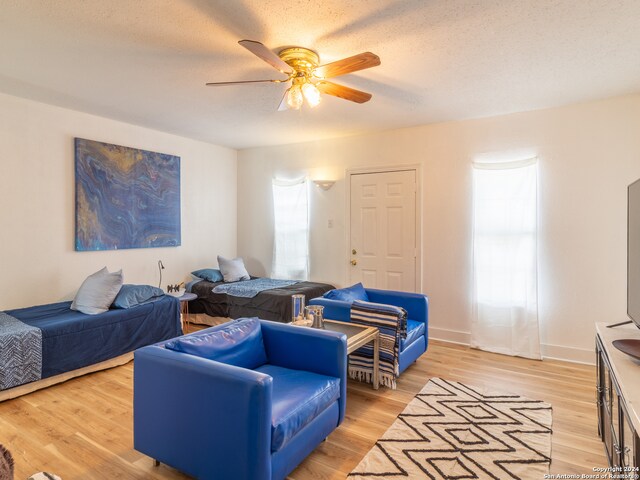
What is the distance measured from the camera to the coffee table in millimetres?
2723

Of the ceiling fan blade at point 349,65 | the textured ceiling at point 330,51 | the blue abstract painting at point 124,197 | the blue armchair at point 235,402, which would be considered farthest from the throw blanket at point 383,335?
the blue abstract painting at point 124,197

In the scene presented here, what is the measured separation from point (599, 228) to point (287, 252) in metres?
3.84

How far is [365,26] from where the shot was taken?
7.60 feet

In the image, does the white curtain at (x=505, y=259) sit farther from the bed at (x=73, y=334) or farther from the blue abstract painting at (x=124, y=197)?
the blue abstract painting at (x=124, y=197)

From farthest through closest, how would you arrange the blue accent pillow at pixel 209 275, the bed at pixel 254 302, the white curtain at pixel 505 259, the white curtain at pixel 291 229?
the white curtain at pixel 291 229
the blue accent pillow at pixel 209 275
the bed at pixel 254 302
the white curtain at pixel 505 259

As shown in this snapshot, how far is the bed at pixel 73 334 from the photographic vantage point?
9.59 ft

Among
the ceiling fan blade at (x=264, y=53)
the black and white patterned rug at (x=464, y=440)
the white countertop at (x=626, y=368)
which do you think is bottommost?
the black and white patterned rug at (x=464, y=440)

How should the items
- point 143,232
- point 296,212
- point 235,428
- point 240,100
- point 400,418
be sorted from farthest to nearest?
point 296,212, point 143,232, point 240,100, point 400,418, point 235,428

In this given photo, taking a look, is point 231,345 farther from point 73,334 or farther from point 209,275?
point 209,275

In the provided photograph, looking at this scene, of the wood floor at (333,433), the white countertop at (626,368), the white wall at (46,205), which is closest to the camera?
the white countertop at (626,368)

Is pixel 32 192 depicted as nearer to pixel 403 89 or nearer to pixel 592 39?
pixel 403 89

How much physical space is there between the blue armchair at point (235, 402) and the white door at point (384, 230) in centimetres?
256

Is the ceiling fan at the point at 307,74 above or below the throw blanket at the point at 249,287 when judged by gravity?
above

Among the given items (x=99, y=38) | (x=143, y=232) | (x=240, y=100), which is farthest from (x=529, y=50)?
(x=143, y=232)
